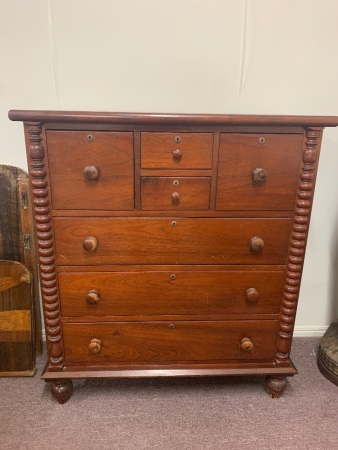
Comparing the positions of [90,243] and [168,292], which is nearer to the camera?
[90,243]

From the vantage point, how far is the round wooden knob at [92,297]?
1417 millimetres

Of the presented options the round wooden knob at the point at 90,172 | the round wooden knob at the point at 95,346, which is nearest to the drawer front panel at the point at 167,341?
the round wooden knob at the point at 95,346

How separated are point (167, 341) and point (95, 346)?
1.03ft

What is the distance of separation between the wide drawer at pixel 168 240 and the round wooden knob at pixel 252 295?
13 cm

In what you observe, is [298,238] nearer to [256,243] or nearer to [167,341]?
[256,243]

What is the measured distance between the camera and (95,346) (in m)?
1.47

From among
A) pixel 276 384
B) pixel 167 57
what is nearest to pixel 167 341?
pixel 276 384

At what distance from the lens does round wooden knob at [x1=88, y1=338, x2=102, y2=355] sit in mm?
1475

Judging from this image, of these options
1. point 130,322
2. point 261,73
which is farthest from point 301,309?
point 261,73

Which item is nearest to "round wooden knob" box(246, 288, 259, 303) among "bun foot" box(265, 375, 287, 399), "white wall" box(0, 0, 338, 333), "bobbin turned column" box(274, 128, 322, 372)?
"bobbin turned column" box(274, 128, 322, 372)

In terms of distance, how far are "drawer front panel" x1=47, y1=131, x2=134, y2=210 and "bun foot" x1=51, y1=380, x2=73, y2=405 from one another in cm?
84

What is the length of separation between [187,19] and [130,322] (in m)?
1.40

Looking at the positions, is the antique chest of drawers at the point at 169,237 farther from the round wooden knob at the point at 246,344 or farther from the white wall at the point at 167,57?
the white wall at the point at 167,57

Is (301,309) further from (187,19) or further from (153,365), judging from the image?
(187,19)
